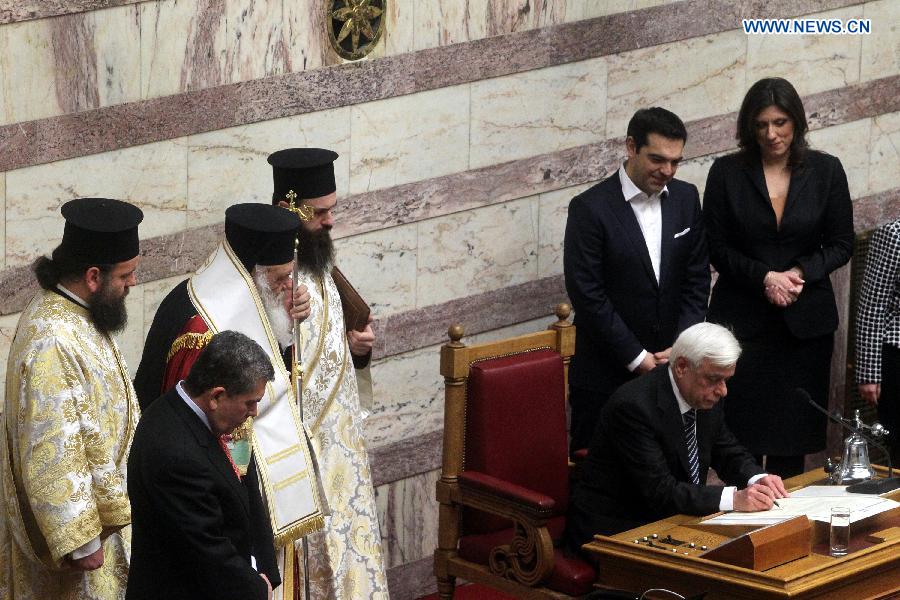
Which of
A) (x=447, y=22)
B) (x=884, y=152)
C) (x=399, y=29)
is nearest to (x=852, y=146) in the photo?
(x=884, y=152)

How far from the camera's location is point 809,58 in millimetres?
8258

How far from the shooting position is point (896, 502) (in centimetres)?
537

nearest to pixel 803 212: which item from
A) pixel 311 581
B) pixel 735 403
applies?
pixel 735 403

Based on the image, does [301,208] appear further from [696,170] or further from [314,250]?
[696,170]

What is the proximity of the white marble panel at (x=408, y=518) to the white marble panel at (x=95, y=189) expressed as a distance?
1.59 meters

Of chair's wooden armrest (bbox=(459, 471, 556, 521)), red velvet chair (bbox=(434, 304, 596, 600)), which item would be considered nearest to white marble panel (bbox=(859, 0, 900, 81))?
red velvet chair (bbox=(434, 304, 596, 600))

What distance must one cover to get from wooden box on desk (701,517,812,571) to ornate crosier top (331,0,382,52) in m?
2.52

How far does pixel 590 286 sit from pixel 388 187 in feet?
2.91

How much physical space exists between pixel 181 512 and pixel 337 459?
150cm

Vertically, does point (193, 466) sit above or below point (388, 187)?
below

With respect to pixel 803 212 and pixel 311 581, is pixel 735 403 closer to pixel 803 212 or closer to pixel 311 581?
pixel 803 212

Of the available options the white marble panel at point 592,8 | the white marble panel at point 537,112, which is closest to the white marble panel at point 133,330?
the white marble panel at point 537,112

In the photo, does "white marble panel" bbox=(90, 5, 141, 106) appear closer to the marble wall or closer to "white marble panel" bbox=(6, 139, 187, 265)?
the marble wall

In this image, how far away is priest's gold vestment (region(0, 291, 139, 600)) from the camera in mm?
4770
